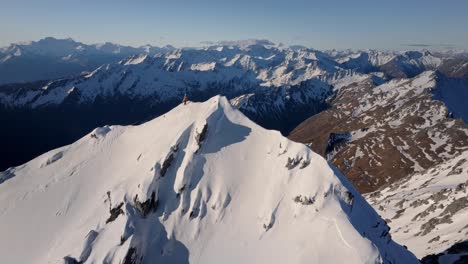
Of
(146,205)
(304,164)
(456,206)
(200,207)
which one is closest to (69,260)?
(146,205)

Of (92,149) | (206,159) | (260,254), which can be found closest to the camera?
(260,254)

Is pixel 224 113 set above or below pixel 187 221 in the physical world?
above

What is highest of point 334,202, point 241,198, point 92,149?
point 334,202

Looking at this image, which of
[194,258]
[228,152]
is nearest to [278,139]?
[228,152]

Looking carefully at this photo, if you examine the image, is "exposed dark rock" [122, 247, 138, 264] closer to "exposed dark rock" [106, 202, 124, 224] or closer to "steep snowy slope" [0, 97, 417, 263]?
"steep snowy slope" [0, 97, 417, 263]

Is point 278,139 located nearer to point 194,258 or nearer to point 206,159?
point 206,159

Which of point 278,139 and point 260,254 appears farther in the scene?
point 278,139

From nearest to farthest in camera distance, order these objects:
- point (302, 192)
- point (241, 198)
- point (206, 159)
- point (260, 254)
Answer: point (260, 254) < point (302, 192) < point (241, 198) < point (206, 159)

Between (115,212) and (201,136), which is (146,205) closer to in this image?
(115,212)
